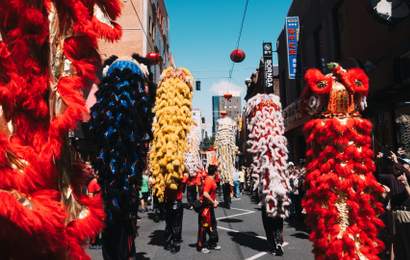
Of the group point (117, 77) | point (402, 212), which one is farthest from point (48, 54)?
point (402, 212)

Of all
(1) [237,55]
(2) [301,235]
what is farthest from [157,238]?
(1) [237,55]

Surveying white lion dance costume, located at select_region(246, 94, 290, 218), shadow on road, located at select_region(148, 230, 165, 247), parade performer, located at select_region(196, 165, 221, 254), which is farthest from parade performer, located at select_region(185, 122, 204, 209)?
white lion dance costume, located at select_region(246, 94, 290, 218)

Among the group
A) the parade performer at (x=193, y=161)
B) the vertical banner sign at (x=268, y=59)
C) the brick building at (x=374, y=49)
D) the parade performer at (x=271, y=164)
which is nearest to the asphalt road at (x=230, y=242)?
the parade performer at (x=271, y=164)

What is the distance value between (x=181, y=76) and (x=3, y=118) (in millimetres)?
4746

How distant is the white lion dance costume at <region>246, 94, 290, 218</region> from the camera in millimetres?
6285

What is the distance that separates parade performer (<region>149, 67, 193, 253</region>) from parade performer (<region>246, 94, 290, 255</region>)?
133cm

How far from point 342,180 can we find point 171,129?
9.89 ft

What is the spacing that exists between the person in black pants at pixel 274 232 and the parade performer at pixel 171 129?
5.78 ft

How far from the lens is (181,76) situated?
20.4 feet

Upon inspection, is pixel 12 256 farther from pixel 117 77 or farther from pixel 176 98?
pixel 176 98

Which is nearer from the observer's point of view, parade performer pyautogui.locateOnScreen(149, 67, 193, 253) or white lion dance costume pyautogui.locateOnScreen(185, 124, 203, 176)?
parade performer pyautogui.locateOnScreen(149, 67, 193, 253)

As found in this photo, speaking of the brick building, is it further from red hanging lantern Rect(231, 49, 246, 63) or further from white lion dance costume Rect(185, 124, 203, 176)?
white lion dance costume Rect(185, 124, 203, 176)

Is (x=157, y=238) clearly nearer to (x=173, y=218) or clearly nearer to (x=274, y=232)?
(x=173, y=218)

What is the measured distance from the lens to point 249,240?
309 inches
